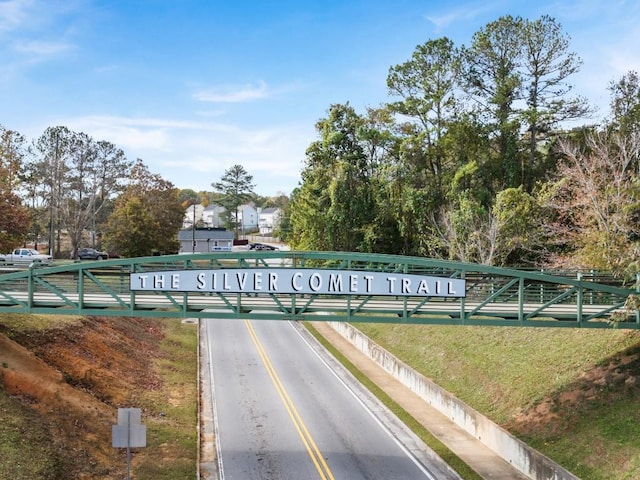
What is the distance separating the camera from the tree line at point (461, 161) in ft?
140

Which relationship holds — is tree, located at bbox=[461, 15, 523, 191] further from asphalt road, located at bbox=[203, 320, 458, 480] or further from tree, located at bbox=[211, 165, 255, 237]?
tree, located at bbox=[211, 165, 255, 237]

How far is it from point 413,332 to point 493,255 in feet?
24.0

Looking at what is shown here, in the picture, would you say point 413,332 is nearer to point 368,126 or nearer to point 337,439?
point 337,439

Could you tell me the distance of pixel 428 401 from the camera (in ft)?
104

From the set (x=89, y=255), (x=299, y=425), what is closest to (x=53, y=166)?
(x=89, y=255)

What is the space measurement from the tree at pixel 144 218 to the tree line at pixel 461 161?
57.4 feet

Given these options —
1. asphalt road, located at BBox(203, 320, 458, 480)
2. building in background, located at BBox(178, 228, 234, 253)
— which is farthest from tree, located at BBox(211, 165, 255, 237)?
asphalt road, located at BBox(203, 320, 458, 480)

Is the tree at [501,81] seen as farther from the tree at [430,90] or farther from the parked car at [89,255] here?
the parked car at [89,255]

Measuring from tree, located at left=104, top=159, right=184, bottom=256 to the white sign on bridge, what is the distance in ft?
151

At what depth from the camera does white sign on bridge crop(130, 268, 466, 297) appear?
67.0 ft

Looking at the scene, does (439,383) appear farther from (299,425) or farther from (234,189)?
(234,189)

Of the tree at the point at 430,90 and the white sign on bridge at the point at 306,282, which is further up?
the tree at the point at 430,90

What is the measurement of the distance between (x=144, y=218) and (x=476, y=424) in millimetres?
47135

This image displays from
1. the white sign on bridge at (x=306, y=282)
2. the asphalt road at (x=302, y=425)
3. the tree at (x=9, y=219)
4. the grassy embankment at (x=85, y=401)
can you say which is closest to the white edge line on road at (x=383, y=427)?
the asphalt road at (x=302, y=425)
